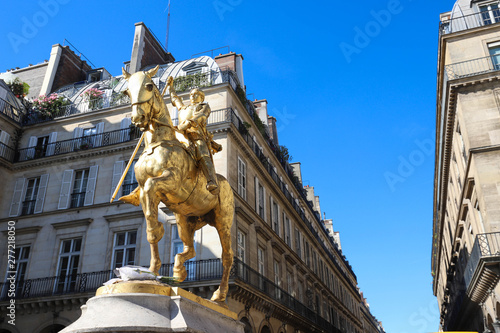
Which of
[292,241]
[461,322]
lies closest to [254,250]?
[292,241]

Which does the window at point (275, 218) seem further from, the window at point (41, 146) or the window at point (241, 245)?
the window at point (41, 146)

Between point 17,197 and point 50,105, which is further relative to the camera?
point 50,105

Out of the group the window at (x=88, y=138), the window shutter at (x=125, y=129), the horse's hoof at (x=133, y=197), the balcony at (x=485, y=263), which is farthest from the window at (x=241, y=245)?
the horse's hoof at (x=133, y=197)

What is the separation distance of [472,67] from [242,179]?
11.7 meters

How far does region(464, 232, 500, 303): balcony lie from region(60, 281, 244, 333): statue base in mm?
14077

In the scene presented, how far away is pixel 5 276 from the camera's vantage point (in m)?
20.5

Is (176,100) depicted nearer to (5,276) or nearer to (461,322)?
(5,276)

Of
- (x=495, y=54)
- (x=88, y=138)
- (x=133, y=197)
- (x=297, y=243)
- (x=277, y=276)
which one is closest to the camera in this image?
(x=133, y=197)

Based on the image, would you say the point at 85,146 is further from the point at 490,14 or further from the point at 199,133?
the point at 490,14

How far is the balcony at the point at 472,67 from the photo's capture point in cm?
1997

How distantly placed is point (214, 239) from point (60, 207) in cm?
844

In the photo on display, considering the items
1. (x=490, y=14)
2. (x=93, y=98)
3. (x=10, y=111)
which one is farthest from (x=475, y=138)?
(x=10, y=111)

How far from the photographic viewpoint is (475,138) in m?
18.4

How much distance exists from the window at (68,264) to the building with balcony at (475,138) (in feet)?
53.9
